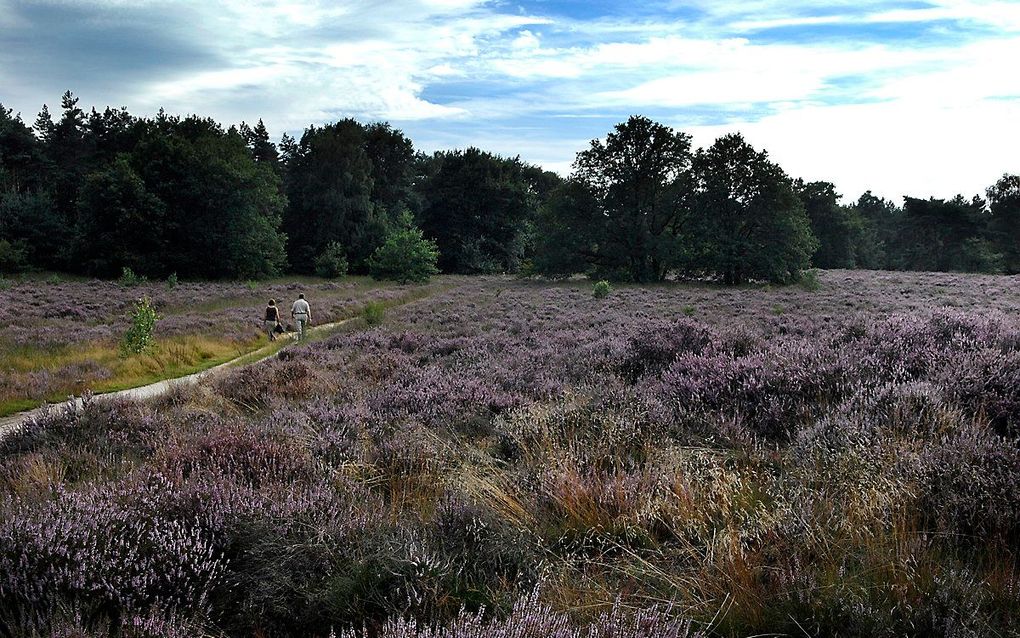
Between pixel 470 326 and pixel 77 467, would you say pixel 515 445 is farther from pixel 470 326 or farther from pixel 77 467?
pixel 470 326

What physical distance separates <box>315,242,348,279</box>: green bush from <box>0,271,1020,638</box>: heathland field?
49489 millimetres

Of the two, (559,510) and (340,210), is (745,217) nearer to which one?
(340,210)

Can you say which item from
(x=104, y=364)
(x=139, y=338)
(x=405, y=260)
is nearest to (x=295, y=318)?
(x=139, y=338)

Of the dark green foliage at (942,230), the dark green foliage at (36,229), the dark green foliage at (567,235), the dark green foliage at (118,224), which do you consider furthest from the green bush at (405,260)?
the dark green foliage at (942,230)

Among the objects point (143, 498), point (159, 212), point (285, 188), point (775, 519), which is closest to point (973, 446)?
point (775, 519)

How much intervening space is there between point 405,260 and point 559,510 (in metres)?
46.6

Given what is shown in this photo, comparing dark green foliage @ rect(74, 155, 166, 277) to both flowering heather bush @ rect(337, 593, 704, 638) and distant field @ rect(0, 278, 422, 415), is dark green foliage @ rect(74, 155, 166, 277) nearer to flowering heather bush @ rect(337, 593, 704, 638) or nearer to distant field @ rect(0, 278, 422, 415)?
distant field @ rect(0, 278, 422, 415)

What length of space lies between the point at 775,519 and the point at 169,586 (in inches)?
117

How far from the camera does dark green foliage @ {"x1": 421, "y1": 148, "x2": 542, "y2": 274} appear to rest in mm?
69188

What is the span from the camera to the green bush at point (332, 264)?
54.8 m

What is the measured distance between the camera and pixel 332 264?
54.8m

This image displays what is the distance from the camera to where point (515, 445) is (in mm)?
5215

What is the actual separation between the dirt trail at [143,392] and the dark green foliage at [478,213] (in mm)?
45743

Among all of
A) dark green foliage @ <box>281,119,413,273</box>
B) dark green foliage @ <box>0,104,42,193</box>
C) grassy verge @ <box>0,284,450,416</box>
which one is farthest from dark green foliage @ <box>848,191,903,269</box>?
dark green foliage @ <box>0,104,42,193</box>
